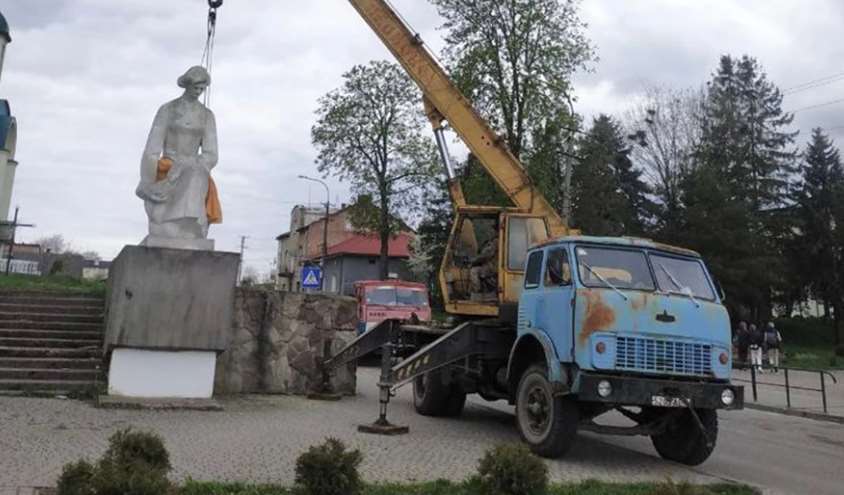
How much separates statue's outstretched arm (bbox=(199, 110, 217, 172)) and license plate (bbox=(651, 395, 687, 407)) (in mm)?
7301

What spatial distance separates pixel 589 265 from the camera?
28.1 feet

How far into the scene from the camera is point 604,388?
7.74m

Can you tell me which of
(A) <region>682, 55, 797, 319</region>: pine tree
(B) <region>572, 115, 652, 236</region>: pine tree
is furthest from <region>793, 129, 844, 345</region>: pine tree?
(B) <region>572, 115, 652, 236</region>: pine tree

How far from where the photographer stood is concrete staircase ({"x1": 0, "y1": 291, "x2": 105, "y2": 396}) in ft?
35.4

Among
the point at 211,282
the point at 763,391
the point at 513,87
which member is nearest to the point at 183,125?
the point at 211,282

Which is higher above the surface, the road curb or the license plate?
the license plate

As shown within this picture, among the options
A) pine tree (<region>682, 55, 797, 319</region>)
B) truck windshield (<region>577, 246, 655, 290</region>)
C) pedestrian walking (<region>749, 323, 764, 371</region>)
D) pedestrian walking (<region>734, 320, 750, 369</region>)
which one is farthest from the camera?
pine tree (<region>682, 55, 797, 319</region>)

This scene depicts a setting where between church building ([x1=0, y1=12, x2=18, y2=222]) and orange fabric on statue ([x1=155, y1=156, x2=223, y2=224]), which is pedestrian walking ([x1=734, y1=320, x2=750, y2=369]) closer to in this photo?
orange fabric on statue ([x1=155, y1=156, x2=223, y2=224])

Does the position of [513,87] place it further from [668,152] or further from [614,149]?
[614,149]

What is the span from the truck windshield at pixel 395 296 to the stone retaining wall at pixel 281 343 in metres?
10.5

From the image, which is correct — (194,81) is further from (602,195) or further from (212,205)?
(602,195)

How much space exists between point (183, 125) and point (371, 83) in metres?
32.8

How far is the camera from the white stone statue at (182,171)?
1106 centimetres

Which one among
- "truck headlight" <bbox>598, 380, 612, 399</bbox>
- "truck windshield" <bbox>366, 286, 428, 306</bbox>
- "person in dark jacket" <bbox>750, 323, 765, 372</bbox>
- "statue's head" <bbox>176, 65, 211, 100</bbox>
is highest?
"statue's head" <bbox>176, 65, 211, 100</bbox>
